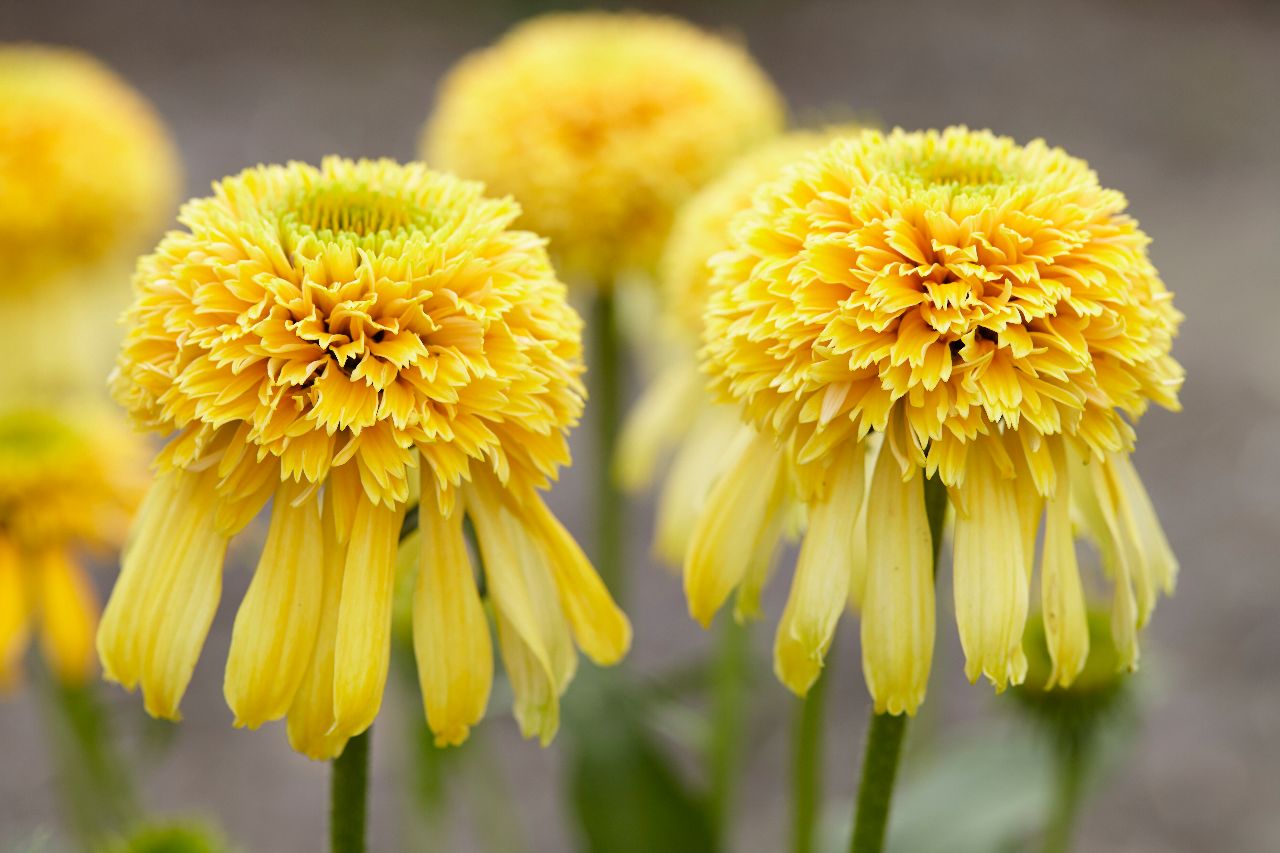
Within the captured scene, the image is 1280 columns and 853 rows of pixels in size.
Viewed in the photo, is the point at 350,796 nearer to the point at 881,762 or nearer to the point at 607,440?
the point at 881,762

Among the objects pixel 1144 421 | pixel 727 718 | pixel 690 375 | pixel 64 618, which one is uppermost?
pixel 1144 421

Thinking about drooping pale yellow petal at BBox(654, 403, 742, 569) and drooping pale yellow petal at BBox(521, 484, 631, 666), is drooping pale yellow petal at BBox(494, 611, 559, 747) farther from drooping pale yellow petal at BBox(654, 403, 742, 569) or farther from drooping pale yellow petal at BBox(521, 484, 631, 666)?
drooping pale yellow petal at BBox(654, 403, 742, 569)

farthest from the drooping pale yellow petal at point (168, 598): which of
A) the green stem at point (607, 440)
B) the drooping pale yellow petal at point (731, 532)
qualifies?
the green stem at point (607, 440)

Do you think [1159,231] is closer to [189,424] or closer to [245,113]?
[245,113]

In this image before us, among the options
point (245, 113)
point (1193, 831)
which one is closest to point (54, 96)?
point (1193, 831)

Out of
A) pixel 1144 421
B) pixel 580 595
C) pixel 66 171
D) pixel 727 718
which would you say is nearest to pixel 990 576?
pixel 580 595

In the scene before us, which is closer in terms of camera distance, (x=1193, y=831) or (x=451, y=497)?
(x=451, y=497)

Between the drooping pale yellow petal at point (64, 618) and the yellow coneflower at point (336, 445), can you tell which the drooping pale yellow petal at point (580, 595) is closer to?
the yellow coneflower at point (336, 445)
